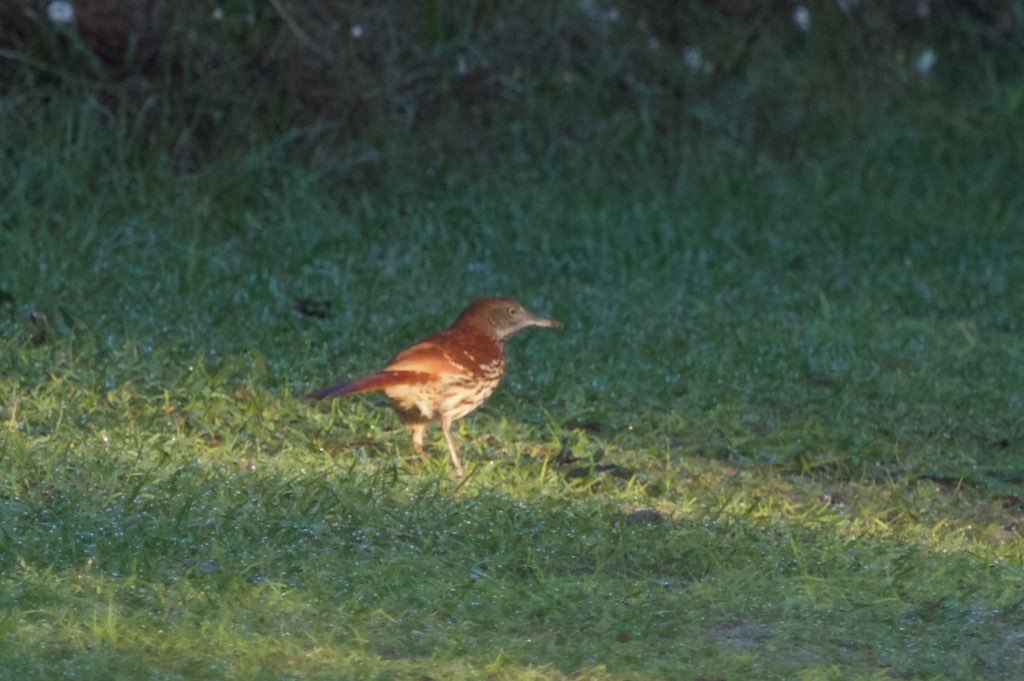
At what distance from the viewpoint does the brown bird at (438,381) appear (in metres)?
6.07

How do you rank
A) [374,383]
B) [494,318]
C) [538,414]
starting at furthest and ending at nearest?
[538,414], [494,318], [374,383]

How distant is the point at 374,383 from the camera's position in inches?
236

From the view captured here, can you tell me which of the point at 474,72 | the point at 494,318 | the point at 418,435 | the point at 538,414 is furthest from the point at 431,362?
the point at 474,72

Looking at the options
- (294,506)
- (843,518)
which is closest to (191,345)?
(294,506)

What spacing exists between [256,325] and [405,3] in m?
4.16

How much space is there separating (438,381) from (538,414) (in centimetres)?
105

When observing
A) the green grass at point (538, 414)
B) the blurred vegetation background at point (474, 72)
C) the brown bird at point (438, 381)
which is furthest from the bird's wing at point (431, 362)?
the blurred vegetation background at point (474, 72)

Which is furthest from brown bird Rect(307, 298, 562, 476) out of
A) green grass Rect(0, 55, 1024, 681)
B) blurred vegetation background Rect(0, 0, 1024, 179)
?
blurred vegetation background Rect(0, 0, 1024, 179)

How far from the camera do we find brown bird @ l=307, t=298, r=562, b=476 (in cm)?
607

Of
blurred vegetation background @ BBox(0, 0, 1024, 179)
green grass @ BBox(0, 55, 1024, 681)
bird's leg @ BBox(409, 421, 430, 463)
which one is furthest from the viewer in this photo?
blurred vegetation background @ BBox(0, 0, 1024, 179)

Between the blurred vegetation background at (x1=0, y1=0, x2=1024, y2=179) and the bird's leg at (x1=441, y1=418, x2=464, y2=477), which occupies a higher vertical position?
the blurred vegetation background at (x1=0, y1=0, x2=1024, y2=179)

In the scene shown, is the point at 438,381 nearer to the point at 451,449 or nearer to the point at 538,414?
the point at 451,449

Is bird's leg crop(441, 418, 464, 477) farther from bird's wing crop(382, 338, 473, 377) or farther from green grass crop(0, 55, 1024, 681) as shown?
bird's wing crop(382, 338, 473, 377)

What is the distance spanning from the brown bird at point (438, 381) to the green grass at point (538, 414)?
Answer: 0.20 meters
